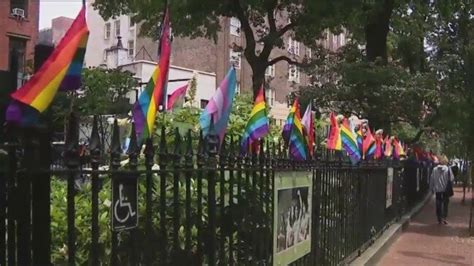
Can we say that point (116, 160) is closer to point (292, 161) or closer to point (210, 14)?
point (292, 161)

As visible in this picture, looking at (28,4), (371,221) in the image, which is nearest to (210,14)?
(371,221)

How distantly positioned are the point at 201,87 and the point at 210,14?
16774 millimetres

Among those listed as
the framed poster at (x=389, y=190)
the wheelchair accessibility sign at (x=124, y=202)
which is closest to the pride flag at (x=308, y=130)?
the wheelchair accessibility sign at (x=124, y=202)

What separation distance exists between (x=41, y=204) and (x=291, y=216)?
354 centimetres

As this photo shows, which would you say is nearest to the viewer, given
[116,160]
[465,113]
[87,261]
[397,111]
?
[116,160]

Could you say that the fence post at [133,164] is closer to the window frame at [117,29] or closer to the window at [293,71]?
the window at [293,71]

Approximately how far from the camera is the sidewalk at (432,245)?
11062 mm

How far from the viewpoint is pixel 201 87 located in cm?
3575

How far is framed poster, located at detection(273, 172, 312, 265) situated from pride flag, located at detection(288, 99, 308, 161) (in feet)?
0.67

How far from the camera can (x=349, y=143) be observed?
30.5ft

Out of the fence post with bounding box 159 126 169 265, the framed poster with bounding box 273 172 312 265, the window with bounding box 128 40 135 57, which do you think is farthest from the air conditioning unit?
the fence post with bounding box 159 126 169 265

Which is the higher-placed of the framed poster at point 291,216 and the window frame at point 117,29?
the window frame at point 117,29

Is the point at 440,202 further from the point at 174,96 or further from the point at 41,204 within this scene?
the point at 41,204

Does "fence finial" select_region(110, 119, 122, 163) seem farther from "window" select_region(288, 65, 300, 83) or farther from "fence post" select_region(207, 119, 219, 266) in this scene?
"window" select_region(288, 65, 300, 83)
